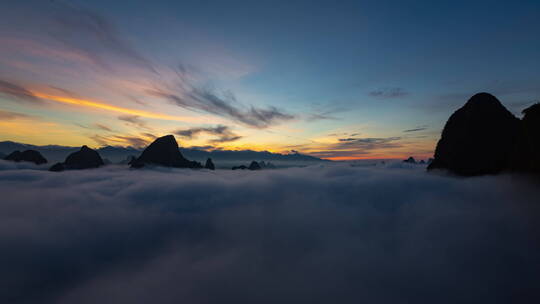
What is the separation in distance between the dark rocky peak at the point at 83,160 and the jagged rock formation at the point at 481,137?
11683 cm

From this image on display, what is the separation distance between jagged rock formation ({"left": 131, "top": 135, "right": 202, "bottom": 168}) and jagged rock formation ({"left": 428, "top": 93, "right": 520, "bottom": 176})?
3527 inches

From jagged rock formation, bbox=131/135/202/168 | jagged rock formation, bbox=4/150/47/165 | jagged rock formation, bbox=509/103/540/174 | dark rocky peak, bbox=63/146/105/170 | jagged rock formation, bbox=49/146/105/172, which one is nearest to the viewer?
jagged rock formation, bbox=509/103/540/174

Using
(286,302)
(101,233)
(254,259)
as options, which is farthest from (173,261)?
(286,302)

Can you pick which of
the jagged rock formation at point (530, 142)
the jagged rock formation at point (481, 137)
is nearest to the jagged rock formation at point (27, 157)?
the jagged rock formation at point (530, 142)

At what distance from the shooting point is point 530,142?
8.97 metres

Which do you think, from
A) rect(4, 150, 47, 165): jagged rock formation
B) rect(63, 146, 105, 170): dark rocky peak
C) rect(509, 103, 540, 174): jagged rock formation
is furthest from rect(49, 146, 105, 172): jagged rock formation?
rect(509, 103, 540, 174): jagged rock formation

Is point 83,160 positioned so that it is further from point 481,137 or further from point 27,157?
point 481,137

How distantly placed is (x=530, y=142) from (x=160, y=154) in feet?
309

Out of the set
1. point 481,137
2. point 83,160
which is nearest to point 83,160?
point 83,160

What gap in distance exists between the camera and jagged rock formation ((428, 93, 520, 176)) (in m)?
16.0

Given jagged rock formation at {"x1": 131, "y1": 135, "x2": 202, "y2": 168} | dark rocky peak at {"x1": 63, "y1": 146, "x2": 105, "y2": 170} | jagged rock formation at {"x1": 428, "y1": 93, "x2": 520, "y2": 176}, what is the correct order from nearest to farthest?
jagged rock formation at {"x1": 428, "y1": 93, "x2": 520, "y2": 176}, dark rocky peak at {"x1": 63, "y1": 146, "x2": 105, "y2": 170}, jagged rock formation at {"x1": 131, "y1": 135, "x2": 202, "y2": 168}

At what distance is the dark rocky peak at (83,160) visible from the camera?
74169mm

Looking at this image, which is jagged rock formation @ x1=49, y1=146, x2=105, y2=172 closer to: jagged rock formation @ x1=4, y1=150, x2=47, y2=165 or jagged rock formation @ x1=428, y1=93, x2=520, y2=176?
jagged rock formation @ x1=4, y1=150, x2=47, y2=165

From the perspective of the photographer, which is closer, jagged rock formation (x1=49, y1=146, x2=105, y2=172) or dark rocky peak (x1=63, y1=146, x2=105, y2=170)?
jagged rock formation (x1=49, y1=146, x2=105, y2=172)
